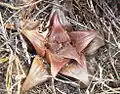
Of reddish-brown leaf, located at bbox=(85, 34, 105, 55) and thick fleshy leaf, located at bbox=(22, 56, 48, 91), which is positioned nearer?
thick fleshy leaf, located at bbox=(22, 56, 48, 91)

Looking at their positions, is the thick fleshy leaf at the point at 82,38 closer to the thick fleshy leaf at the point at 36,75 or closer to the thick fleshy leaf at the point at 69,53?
the thick fleshy leaf at the point at 69,53

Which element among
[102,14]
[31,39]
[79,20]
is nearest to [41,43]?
[31,39]

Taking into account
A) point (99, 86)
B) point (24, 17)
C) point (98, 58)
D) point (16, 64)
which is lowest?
point (99, 86)

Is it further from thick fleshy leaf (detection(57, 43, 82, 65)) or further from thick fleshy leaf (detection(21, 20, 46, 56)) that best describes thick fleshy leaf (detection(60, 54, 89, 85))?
thick fleshy leaf (detection(21, 20, 46, 56))

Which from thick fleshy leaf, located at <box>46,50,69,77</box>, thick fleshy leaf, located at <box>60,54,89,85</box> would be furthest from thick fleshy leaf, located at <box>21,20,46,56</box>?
thick fleshy leaf, located at <box>60,54,89,85</box>

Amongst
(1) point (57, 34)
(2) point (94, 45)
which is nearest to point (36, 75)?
(1) point (57, 34)

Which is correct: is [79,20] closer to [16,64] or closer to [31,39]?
[31,39]

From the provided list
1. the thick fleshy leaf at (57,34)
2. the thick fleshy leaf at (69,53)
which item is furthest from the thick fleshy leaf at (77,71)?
the thick fleshy leaf at (57,34)
